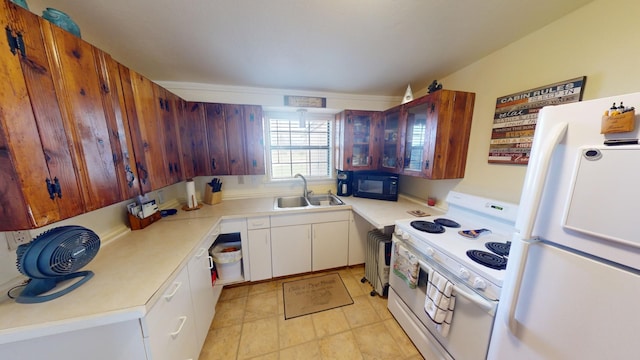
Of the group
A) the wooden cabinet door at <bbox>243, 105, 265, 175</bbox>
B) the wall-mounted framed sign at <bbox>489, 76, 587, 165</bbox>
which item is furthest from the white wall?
the wooden cabinet door at <bbox>243, 105, 265, 175</bbox>

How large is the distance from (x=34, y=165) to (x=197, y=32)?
110 cm

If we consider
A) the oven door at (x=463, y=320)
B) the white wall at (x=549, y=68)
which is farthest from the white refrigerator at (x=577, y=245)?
the white wall at (x=549, y=68)

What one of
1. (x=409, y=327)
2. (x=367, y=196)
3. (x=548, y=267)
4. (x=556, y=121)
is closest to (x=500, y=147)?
(x=556, y=121)

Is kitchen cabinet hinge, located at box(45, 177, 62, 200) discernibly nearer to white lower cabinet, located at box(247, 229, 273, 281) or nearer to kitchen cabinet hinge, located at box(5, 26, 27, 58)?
kitchen cabinet hinge, located at box(5, 26, 27, 58)

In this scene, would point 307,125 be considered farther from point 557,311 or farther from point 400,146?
point 557,311

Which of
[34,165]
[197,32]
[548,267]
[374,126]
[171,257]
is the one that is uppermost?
[197,32]

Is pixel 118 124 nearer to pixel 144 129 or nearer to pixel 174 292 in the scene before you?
pixel 144 129

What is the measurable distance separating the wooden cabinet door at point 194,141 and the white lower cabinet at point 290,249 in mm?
1046

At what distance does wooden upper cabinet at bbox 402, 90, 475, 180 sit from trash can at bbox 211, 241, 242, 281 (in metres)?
2.04

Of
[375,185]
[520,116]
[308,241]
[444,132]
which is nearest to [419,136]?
[444,132]

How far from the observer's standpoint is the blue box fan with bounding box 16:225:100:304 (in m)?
0.76

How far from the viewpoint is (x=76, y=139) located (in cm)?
86

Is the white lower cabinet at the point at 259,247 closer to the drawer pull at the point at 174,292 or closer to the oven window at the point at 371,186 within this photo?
the drawer pull at the point at 174,292

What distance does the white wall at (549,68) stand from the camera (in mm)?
973
